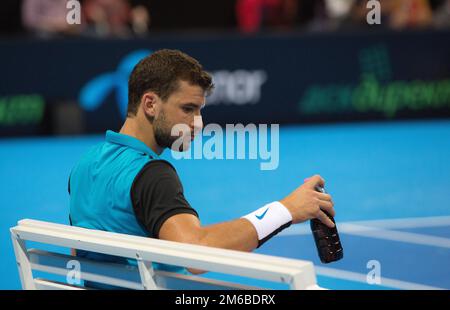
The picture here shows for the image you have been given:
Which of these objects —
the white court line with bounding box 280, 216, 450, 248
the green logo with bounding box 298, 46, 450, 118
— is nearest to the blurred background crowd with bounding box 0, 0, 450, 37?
the green logo with bounding box 298, 46, 450, 118

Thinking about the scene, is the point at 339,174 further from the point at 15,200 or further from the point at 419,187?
the point at 15,200

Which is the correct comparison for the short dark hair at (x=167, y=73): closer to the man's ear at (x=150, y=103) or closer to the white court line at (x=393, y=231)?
the man's ear at (x=150, y=103)

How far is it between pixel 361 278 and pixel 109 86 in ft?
26.6

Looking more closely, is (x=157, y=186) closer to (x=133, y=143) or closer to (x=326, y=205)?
(x=133, y=143)

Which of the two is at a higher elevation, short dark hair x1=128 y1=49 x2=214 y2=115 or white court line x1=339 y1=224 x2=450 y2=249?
short dark hair x1=128 y1=49 x2=214 y2=115

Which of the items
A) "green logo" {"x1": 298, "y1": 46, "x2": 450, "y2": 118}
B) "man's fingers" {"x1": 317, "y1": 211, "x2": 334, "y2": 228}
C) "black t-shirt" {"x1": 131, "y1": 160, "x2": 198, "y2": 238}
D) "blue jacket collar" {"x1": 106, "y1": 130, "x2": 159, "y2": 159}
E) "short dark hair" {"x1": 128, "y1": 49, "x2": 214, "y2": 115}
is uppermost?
"short dark hair" {"x1": 128, "y1": 49, "x2": 214, "y2": 115}

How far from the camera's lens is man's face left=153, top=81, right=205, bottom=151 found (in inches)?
139

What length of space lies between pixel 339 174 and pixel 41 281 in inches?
303

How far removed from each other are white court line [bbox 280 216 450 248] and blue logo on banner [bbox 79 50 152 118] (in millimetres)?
6102

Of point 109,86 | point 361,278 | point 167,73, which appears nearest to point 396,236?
point 361,278

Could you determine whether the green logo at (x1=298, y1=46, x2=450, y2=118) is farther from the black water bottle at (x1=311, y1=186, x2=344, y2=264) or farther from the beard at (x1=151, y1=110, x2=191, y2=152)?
the black water bottle at (x1=311, y1=186, x2=344, y2=264)

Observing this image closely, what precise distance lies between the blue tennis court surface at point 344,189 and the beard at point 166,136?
9.35ft

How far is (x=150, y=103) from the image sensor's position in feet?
11.8
